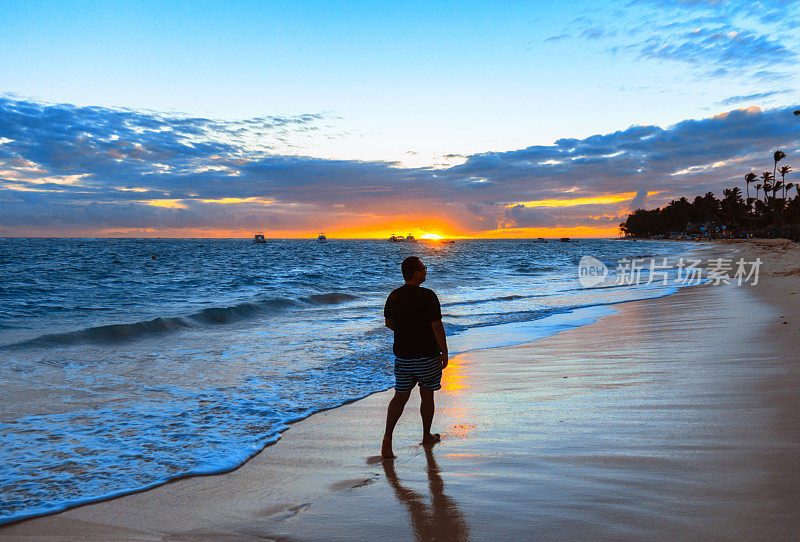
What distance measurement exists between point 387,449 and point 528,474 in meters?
1.37

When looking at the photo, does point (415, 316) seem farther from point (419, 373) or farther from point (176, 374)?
point (176, 374)

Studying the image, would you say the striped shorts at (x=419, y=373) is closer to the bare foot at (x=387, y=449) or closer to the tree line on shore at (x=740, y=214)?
the bare foot at (x=387, y=449)

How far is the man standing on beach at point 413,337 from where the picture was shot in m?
5.23

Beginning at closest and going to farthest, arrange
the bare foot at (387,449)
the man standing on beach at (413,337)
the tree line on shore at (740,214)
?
the bare foot at (387,449)
the man standing on beach at (413,337)
the tree line on shore at (740,214)

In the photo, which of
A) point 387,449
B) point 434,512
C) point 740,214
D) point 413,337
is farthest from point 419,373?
point 740,214

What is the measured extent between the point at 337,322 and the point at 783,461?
14.0 metres

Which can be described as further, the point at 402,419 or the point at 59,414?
the point at 59,414

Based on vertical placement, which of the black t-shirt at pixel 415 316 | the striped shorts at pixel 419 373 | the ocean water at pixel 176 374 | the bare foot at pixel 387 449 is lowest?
the ocean water at pixel 176 374

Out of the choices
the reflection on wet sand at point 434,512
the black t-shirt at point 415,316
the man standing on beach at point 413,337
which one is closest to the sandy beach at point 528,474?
the reflection on wet sand at point 434,512

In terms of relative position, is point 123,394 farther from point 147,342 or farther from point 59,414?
point 147,342

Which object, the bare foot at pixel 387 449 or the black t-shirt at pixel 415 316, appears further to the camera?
the black t-shirt at pixel 415 316

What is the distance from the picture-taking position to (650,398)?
654 centimetres

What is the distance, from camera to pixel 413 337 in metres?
5.27

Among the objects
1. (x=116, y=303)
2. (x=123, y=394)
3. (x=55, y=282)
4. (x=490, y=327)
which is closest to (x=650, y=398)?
(x=123, y=394)
